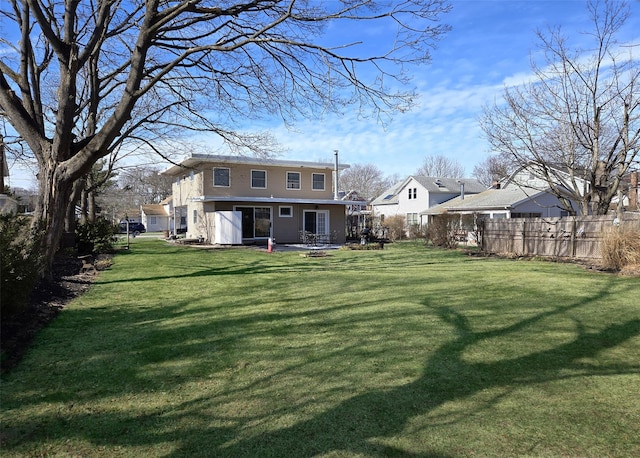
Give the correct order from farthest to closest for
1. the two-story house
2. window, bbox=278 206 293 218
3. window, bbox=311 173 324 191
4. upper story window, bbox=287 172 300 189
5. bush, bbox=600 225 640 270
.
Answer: window, bbox=311 173 324 191 → upper story window, bbox=287 172 300 189 → window, bbox=278 206 293 218 → the two-story house → bush, bbox=600 225 640 270

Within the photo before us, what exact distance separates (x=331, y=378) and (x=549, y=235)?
1528cm

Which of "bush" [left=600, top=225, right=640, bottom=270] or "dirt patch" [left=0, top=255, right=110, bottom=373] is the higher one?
"bush" [left=600, top=225, right=640, bottom=270]

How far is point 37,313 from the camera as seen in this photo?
239 inches

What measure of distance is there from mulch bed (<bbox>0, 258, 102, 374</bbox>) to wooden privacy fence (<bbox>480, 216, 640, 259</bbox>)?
47.9 feet

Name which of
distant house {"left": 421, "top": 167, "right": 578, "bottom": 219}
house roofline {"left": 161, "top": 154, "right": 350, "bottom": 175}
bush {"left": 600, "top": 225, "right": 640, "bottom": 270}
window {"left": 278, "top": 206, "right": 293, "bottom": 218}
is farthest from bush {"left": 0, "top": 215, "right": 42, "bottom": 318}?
distant house {"left": 421, "top": 167, "right": 578, "bottom": 219}

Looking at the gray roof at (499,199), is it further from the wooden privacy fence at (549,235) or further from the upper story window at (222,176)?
the upper story window at (222,176)

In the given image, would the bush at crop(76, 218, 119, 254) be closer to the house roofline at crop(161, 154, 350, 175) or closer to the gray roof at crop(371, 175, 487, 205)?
the house roofline at crop(161, 154, 350, 175)

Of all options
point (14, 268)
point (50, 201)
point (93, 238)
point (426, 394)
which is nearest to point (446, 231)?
point (93, 238)

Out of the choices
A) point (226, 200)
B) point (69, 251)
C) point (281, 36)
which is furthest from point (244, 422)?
point (226, 200)

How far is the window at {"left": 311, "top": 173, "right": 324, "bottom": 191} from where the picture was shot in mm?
25469

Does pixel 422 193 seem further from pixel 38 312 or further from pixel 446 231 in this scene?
pixel 38 312

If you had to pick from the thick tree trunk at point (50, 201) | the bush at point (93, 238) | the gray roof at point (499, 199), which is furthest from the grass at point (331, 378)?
the gray roof at point (499, 199)

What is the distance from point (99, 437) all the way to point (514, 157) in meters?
20.6

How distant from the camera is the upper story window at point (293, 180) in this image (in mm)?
24859
